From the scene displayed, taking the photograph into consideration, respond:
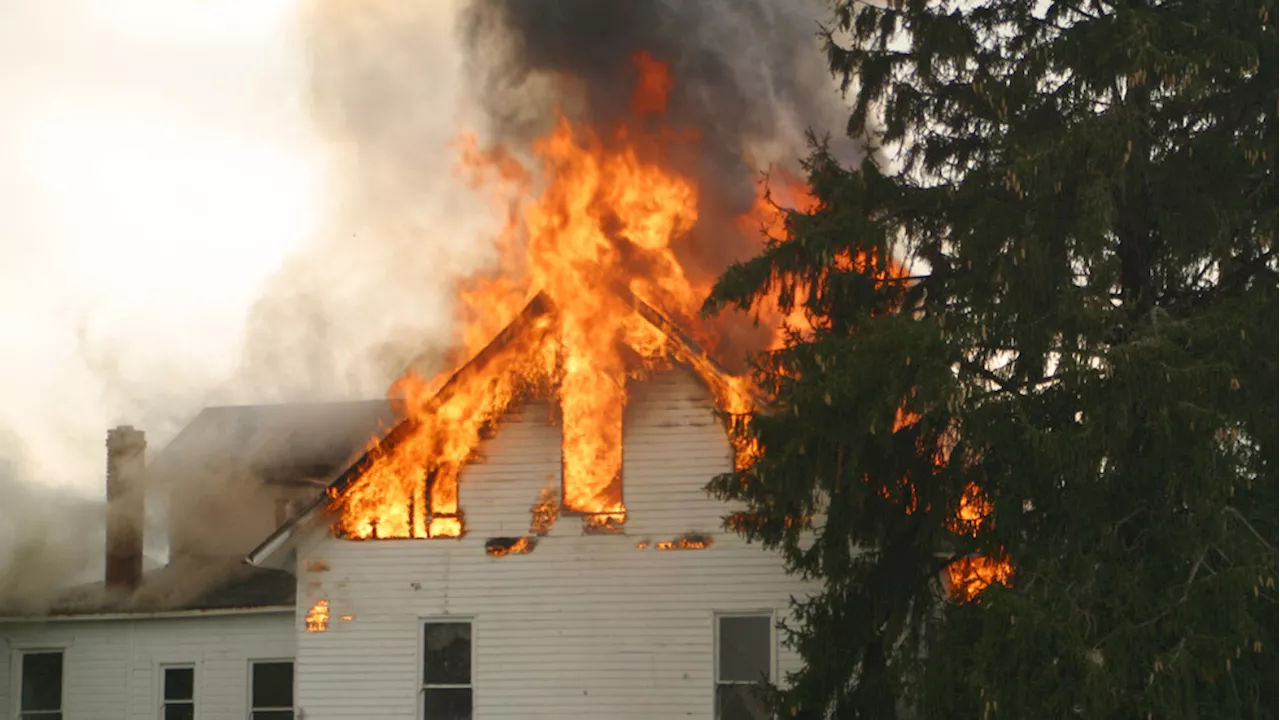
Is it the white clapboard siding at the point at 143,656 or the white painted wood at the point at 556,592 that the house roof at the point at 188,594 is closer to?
the white clapboard siding at the point at 143,656

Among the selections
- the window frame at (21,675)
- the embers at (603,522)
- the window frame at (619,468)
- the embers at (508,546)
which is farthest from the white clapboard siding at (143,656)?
the embers at (603,522)

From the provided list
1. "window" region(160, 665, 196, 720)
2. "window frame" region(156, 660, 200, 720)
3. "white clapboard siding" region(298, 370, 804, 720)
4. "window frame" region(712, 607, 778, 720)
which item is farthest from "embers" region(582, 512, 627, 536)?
"window" region(160, 665, 196, 720)

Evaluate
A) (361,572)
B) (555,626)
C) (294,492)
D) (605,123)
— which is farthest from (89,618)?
(605,123)

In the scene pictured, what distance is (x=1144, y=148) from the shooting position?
13.9m

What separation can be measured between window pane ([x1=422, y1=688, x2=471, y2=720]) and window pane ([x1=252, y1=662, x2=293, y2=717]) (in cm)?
487

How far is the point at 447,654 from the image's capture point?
62.8 feet

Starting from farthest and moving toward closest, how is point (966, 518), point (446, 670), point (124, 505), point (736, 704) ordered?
point (124, 505)
point (446, 670)
point (736, 704)
point (966, 518)

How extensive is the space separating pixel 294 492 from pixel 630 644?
11.1 metres

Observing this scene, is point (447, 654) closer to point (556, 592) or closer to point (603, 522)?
point (556, 592)

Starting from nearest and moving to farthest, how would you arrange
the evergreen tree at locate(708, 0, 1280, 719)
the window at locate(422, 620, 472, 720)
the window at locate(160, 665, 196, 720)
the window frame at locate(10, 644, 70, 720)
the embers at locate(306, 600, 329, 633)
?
1. the evergreen tree at locate(708, 0, 1280, 719)
2. the window at locate(422, 620, 472, 720)
3. the embers at locate(306, 600, 329, 633)
4. the window at locate(160, 665, 196, 720)
5. the window frame at locate(10, 644, 70, 720)

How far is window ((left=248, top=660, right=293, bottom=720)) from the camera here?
76.2ft

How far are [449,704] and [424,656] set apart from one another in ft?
2.20

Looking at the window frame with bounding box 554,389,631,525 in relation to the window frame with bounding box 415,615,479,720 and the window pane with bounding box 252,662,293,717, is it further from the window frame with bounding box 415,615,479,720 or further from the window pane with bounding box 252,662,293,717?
the window pane with bounding box 252,662,293,717

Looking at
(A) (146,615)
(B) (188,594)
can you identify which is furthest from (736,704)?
(A) (146,615)
